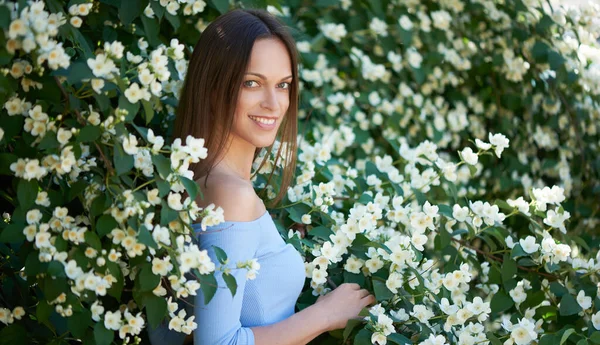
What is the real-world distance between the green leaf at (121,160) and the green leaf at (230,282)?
0.92 ft

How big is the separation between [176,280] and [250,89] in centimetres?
53

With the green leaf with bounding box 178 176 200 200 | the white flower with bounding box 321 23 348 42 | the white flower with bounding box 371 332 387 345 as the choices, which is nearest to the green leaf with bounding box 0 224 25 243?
the green leaf with bounding box 178 176 200 200

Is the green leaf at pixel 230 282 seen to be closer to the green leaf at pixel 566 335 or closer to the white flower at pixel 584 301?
the green leaf at pixel 566 335

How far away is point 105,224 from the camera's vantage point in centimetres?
150

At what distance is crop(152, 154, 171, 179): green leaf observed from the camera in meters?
1.50

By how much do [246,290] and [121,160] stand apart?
444 mm

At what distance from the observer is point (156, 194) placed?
1.51 metres

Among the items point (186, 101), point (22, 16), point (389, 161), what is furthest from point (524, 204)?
point (22, 16)

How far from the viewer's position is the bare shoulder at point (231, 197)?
1694 millimetres

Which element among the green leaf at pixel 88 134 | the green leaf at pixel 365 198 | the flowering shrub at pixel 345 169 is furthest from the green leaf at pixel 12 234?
the green leaf at pixel 365 198

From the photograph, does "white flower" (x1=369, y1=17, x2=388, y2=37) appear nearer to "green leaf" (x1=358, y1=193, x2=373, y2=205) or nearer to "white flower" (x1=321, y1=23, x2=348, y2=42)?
"white flower" (x1=321, y1=23, x2=348, y2=42)

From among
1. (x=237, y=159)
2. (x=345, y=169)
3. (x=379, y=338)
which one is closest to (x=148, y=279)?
(x=237, y=159)

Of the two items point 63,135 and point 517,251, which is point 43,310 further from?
point 517,251

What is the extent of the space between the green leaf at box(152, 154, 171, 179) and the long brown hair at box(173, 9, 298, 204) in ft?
0.90
